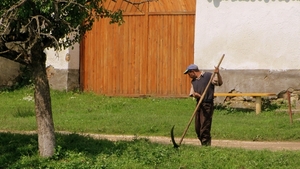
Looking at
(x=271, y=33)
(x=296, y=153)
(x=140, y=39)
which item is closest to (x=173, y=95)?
(x=140, y=39)

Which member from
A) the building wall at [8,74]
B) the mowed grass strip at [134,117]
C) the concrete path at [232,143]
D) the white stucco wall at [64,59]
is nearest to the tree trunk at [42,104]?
the concrete path at [232,143]

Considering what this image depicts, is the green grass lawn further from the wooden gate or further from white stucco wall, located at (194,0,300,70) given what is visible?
white stucco wall, located at (194,0,300,70)

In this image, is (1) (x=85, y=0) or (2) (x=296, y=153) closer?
(1) (x=85, y=0)

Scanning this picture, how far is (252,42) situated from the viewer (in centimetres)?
1652

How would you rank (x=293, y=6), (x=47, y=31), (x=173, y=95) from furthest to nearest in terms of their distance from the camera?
(x=173, y=95) < (x=293, y=6) < (x=47, y=31)

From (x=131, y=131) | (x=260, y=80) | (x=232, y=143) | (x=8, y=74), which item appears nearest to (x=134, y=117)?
(x=131, y=131)

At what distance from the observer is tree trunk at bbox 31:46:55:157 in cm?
1034

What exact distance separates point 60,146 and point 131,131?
3441mm

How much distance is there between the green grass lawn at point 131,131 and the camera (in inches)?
410

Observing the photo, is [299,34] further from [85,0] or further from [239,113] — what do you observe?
[85,0]

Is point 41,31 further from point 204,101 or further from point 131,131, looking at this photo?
point 131,131

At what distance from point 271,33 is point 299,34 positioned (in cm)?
61

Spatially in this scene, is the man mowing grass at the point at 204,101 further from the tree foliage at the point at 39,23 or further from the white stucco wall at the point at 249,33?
the white stucco wall at the point at 249,33

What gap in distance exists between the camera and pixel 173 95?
17.7m
